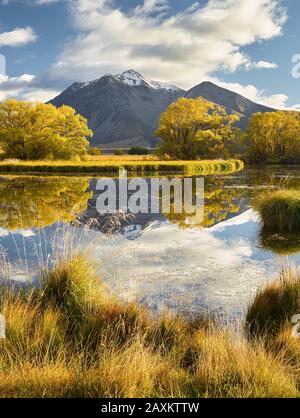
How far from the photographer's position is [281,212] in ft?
41.5

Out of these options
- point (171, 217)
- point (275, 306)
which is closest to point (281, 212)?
point (171, 217)

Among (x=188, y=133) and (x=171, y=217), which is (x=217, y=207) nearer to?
(x=171, y=217)

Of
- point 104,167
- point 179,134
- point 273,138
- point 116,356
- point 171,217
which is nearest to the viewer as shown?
point 116,356

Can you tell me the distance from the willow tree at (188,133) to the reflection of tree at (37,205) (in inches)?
1270

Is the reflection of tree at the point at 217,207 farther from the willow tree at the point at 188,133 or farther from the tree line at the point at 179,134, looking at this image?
the willow tree at the point at 188,133

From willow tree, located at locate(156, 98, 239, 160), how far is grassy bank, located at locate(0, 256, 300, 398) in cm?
5137

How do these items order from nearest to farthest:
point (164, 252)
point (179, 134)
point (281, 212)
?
point (164, 252), point (281, 212), point (179, 134)

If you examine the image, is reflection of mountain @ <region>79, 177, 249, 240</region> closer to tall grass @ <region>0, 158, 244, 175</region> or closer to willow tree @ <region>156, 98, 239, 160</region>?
tall grass @ <region>0, 158, 244, 175</region>

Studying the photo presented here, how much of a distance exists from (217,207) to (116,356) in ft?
46.5

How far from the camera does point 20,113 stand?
47.6 meters

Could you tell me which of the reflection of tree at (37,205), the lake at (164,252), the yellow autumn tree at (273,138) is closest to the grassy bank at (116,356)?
the lake at (164,252)

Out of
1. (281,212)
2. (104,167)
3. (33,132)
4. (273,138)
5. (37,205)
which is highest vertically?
(273,138)
